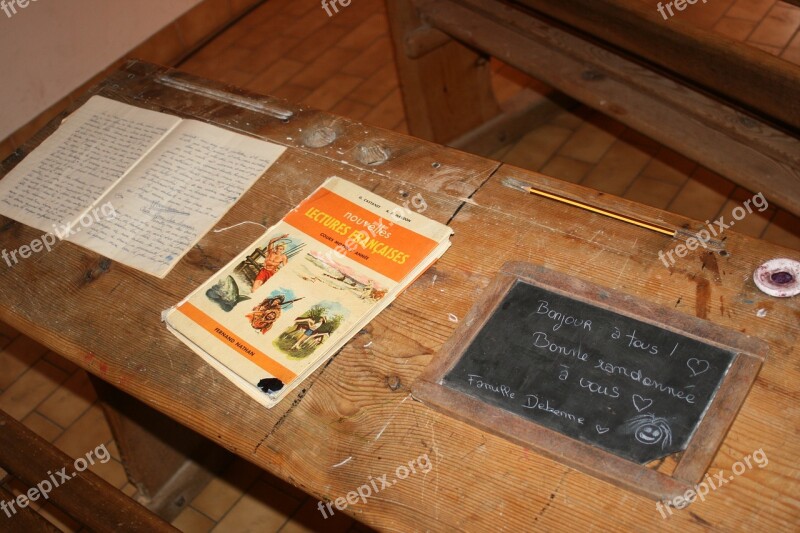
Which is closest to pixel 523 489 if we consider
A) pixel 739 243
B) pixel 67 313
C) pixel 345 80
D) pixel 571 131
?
pixel 739 243

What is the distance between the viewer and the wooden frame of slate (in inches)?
44.6

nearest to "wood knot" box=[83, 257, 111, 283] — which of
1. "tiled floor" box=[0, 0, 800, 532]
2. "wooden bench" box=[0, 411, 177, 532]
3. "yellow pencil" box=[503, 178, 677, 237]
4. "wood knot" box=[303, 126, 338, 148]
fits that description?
"wooden bench" box=[0, 411, 177, 532]

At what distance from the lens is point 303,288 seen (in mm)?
1479

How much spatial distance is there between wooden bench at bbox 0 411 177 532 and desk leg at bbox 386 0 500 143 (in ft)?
5.82

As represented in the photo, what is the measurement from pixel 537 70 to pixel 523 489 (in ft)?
5.31

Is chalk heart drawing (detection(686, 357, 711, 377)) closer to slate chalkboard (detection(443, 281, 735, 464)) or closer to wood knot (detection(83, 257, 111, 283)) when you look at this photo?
slate chalkboard (detection(443, 281, 735, 464))

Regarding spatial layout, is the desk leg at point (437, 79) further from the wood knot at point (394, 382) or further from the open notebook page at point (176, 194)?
the wood knot at point (394, 382)

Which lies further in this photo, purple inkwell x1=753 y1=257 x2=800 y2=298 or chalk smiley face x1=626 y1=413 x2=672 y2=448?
purple inkwell x1=753 y1=257 x2=800 y2=298

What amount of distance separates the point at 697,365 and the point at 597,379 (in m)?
0.14

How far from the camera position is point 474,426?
1.23 meters

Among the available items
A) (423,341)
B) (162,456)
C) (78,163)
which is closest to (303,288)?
(423,341)

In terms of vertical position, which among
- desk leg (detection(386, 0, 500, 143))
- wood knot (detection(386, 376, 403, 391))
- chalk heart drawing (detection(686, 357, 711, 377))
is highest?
chalk heart drawing (detection(686, 357, 711, 377))

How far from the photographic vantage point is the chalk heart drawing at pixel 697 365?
1.20 m

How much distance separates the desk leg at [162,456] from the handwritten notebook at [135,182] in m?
0.54
